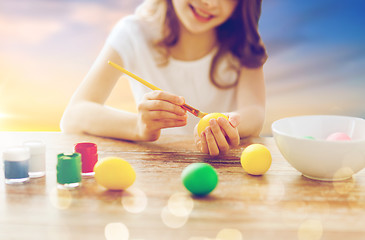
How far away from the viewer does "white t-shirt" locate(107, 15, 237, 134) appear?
70.7 inches

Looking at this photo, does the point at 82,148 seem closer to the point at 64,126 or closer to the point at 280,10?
the point at 64,126

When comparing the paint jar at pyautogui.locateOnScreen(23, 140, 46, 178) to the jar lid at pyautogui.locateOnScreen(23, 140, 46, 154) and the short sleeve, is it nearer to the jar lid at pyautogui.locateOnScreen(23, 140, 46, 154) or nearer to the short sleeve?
the jar lid at pyautogui.locateOnScreen(23, 140, 46, 154)

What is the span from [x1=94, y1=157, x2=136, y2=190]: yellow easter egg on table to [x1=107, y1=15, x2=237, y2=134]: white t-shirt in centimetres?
105

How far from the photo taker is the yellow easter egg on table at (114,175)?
724 mm

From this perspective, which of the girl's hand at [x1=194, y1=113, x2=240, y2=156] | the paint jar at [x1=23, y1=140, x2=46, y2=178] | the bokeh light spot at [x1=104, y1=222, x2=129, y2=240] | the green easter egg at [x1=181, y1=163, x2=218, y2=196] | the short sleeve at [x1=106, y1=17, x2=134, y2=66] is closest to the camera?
the bokeh light spot at [x1=104, y1=222, x2=129, y2=240]

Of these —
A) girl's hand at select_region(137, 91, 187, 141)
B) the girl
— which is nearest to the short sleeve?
the girl

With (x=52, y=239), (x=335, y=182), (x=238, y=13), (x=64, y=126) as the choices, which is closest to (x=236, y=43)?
(x=238, y=13)

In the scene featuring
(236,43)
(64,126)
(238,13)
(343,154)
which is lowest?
(64,126)

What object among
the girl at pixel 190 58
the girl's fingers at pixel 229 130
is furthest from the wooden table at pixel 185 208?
the girl at pixel 190 58

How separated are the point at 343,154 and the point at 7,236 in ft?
2.02

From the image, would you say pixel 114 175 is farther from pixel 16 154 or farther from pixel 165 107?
pixel 165 107

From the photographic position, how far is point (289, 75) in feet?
8.72

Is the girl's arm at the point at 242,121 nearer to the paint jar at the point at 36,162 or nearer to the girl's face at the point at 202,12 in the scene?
the girl's face at the point at 202,12

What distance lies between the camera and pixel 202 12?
4.99 ft
